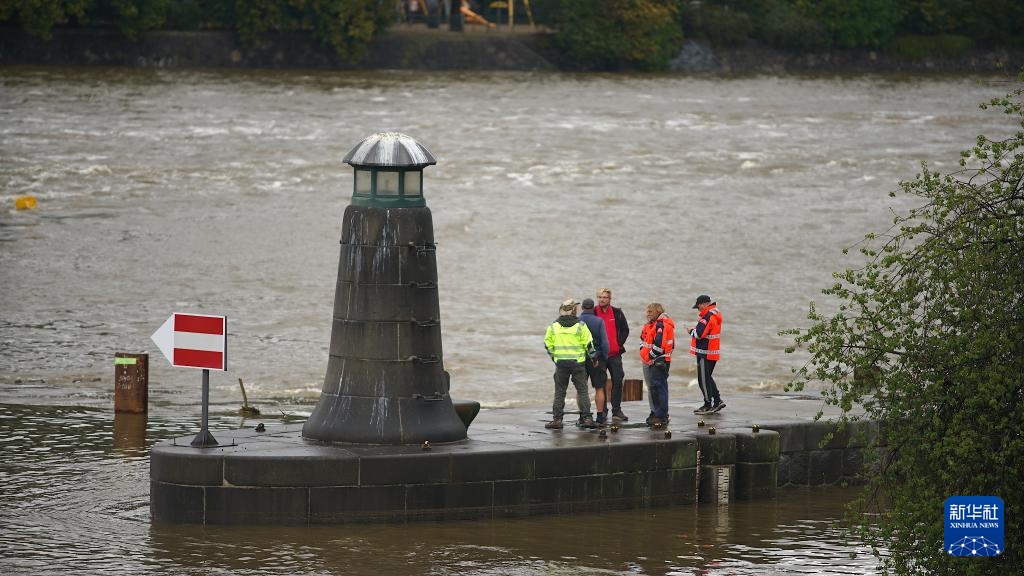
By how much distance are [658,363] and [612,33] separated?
78794 millimetres

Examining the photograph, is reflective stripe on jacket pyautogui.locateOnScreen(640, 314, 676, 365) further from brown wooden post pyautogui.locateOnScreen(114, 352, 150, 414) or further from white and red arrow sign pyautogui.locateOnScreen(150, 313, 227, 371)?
brown wooden post pyautogui.locateOnScreen(114, 352, 150, 414)

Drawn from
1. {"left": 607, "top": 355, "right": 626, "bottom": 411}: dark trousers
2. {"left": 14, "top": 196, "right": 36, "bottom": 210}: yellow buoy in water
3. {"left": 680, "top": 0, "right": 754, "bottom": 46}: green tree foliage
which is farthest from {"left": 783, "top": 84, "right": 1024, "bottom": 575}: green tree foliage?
{"left": 680, "top": 0, "right": 754, "bottom": 46}: green tree foliage

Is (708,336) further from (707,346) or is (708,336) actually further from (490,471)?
(490,471)

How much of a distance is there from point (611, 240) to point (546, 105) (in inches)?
1165

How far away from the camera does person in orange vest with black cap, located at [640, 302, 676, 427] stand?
62.4 feet

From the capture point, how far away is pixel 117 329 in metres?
31.4

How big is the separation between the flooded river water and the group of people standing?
1.47 meters

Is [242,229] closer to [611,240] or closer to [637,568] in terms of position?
[611,240]

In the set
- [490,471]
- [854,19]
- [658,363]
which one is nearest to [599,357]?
[658,363]

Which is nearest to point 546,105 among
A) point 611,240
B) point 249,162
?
point 249,162

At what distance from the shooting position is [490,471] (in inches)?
673

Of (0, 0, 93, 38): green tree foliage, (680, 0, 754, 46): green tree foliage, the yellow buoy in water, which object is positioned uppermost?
(680, 0, 754, 46): green tree foliage

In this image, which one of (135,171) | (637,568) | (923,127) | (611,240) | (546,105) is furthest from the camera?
(546,105)

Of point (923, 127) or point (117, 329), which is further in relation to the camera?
point (923, 127)
